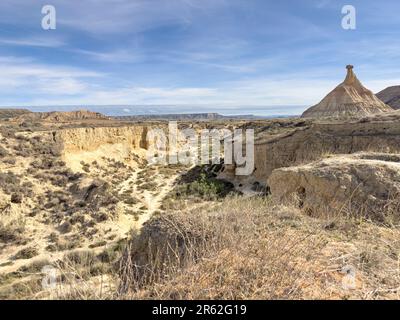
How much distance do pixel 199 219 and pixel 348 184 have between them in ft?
13.6

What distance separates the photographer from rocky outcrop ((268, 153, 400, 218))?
6.31 metres

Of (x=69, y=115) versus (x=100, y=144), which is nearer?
(x=100, y=144)

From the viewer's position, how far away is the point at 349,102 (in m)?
76.9

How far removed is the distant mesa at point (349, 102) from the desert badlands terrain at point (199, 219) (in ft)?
185

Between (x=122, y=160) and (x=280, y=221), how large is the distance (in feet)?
95.7

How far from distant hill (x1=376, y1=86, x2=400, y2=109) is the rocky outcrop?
98.6 metres

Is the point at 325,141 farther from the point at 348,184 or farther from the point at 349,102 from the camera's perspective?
the point at 349,102

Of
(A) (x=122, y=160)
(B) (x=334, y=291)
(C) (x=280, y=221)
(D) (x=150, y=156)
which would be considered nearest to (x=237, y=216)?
(C) (x=280, y=221)

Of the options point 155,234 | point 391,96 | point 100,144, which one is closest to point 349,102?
point 391,96

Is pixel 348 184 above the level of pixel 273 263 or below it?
above

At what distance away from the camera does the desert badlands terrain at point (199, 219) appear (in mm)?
2934

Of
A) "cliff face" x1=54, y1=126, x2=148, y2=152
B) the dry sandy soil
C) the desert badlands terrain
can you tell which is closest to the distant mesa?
"cliff face" x1=54, y1=126, x2=148, y2=152

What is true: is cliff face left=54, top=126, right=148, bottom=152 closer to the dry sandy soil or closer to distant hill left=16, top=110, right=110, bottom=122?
the dry sandy soil
